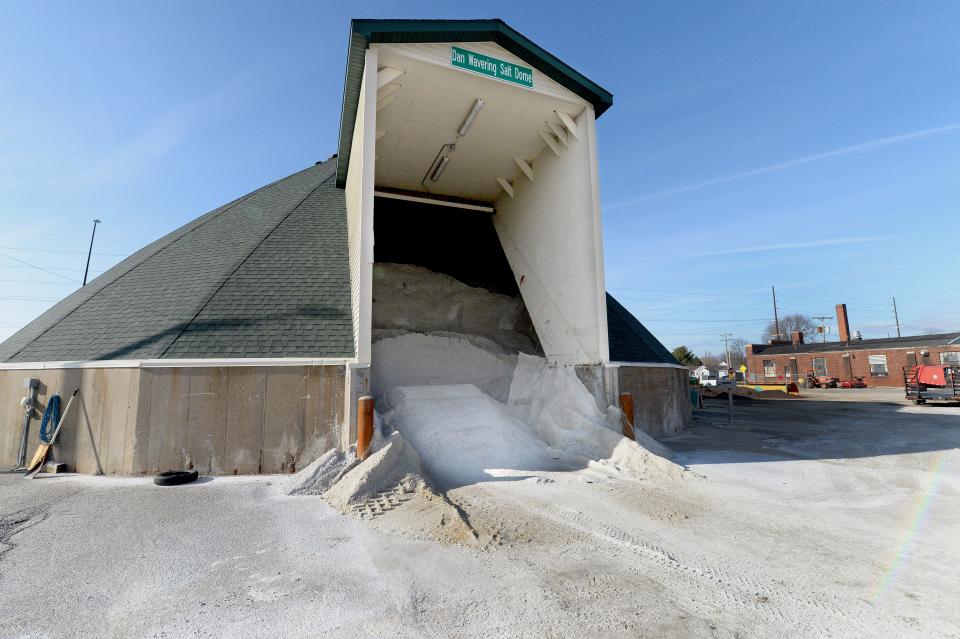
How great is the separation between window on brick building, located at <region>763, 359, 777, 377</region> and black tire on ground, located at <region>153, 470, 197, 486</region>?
64884mm

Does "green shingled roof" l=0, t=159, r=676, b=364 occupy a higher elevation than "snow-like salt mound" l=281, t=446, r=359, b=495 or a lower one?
higher

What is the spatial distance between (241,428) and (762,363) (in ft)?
214

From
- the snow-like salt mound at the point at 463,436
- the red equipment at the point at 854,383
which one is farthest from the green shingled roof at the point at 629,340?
the red equipment at the point at 854,383

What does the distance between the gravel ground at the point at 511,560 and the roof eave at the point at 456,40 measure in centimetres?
1000

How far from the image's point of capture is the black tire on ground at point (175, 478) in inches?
326

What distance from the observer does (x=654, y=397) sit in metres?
14.8

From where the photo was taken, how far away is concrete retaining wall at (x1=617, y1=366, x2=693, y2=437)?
13.9 m

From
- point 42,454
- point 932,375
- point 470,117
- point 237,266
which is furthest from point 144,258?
point 932,375

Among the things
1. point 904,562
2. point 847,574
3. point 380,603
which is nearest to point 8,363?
point 380,603

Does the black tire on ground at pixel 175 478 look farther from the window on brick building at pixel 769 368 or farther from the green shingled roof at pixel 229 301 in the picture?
the window on brick building at pixel 769 368

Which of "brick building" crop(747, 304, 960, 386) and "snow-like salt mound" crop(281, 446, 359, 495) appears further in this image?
"brick building" crop(747, 304, 960, 386)

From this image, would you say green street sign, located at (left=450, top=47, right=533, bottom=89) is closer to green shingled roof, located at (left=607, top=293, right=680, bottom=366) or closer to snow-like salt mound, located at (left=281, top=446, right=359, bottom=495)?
green shingled roof, located at (left=607, top=293, right=680, bottom=366)

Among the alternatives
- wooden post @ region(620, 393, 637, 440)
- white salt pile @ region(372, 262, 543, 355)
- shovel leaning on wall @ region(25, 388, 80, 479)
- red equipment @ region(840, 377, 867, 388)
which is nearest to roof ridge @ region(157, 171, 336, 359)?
shovel leaning on wall @ region(25, 388, 80, 479)

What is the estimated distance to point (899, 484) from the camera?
810cm
